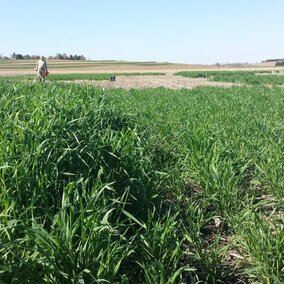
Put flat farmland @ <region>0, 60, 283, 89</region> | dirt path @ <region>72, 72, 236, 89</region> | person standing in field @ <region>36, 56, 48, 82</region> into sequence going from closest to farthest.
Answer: person standing in field @ <region>36, 56, 48, 82</region>
dirt path @ <region>72, 72, 236, 89</region>
flat farmland @ <region>0, 60, 283, 89</region>

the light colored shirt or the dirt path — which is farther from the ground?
the light colored shirt

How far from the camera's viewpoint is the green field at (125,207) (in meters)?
2.01

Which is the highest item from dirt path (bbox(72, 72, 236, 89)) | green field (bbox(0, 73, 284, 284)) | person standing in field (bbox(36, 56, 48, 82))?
person standing in field (bbox(36, 56, 48, 82))

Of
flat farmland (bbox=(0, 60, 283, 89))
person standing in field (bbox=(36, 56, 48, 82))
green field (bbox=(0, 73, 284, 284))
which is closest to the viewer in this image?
green field (bbox=(0, 73, 284, 284))

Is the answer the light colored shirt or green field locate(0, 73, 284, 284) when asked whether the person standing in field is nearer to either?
the light colored shirt

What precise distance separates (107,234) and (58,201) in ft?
1.87

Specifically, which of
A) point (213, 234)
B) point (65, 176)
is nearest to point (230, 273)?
point (213, 234)

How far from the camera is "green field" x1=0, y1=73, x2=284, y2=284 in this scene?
2.01 m

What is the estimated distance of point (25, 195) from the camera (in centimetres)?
251

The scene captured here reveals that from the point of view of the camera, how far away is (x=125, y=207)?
296cm

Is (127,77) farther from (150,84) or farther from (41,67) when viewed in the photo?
(41,67)

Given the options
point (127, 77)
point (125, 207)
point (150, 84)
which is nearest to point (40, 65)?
point (125, 207)

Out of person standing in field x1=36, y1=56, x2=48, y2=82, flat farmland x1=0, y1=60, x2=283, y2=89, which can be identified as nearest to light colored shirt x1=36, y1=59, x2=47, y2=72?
person standing in field x1=36, y1=56, x2=48, y2=82

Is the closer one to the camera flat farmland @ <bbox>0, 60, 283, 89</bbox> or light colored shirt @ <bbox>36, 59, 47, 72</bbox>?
light colored shirt @ <bbox>36, 59, 47, 72</bbox>
